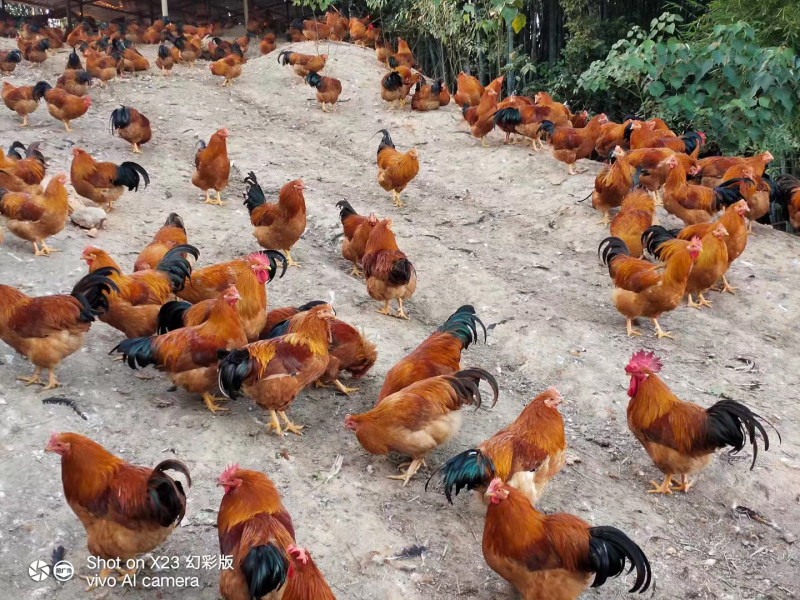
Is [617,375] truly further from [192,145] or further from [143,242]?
[192,145]

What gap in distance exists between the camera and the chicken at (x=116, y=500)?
10.9 ft

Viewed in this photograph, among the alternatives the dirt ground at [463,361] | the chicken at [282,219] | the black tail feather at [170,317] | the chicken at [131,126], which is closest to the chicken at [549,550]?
the dirt ground at [463,361]

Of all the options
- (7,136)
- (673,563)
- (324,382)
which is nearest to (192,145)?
(7,136)

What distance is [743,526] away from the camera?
434 cm

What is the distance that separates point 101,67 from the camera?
45.7 feet

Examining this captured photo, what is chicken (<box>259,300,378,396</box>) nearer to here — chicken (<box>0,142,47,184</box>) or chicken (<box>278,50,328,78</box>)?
chicken (<box>0,142,47,184</box>)

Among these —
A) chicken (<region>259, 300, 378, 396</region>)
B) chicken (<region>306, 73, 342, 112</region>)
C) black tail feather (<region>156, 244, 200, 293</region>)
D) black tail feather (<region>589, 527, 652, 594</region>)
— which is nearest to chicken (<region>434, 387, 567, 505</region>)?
black tail feather (<region>589, 527, 652, 594</region>)

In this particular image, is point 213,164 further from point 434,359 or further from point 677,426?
point 677,426

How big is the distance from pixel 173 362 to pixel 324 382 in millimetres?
1258

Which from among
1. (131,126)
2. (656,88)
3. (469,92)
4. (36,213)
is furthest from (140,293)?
(469,92)

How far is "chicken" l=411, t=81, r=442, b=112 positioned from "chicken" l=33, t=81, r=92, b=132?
243 inches

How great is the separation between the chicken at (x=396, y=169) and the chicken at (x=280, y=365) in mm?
4996

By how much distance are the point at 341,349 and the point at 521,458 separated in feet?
6.06

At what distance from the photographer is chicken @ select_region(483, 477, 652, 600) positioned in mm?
3205
